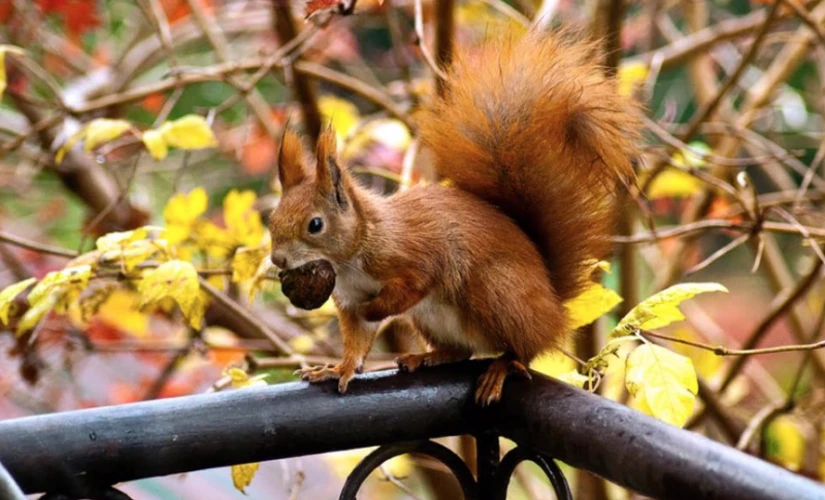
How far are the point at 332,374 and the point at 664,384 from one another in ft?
0.81

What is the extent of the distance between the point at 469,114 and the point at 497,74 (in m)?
0.05

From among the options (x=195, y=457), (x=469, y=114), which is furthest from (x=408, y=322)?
(x=195, y=457)

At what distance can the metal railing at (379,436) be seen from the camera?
52 cm

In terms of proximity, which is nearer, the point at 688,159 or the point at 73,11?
the point at 688,159

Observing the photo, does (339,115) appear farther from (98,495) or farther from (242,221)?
(98,495)

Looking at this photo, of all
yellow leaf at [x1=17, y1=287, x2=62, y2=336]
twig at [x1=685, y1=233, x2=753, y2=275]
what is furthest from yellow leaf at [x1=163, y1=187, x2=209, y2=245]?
twig at [x1=685, y1=233, x2=753, y2=275]

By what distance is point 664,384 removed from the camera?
718 millimetres

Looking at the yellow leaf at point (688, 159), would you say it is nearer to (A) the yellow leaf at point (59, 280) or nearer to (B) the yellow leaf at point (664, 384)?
(B) the yellow leaf at point (664, 384)

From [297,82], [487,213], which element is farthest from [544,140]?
[297,82]

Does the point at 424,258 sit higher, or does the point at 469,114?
the point at 469,114

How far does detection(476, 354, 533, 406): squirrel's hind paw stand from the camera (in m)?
0.73

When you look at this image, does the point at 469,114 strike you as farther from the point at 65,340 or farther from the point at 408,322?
the point at 65,340

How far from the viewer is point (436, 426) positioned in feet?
2.31

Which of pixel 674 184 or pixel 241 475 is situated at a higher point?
pixel 674 184
